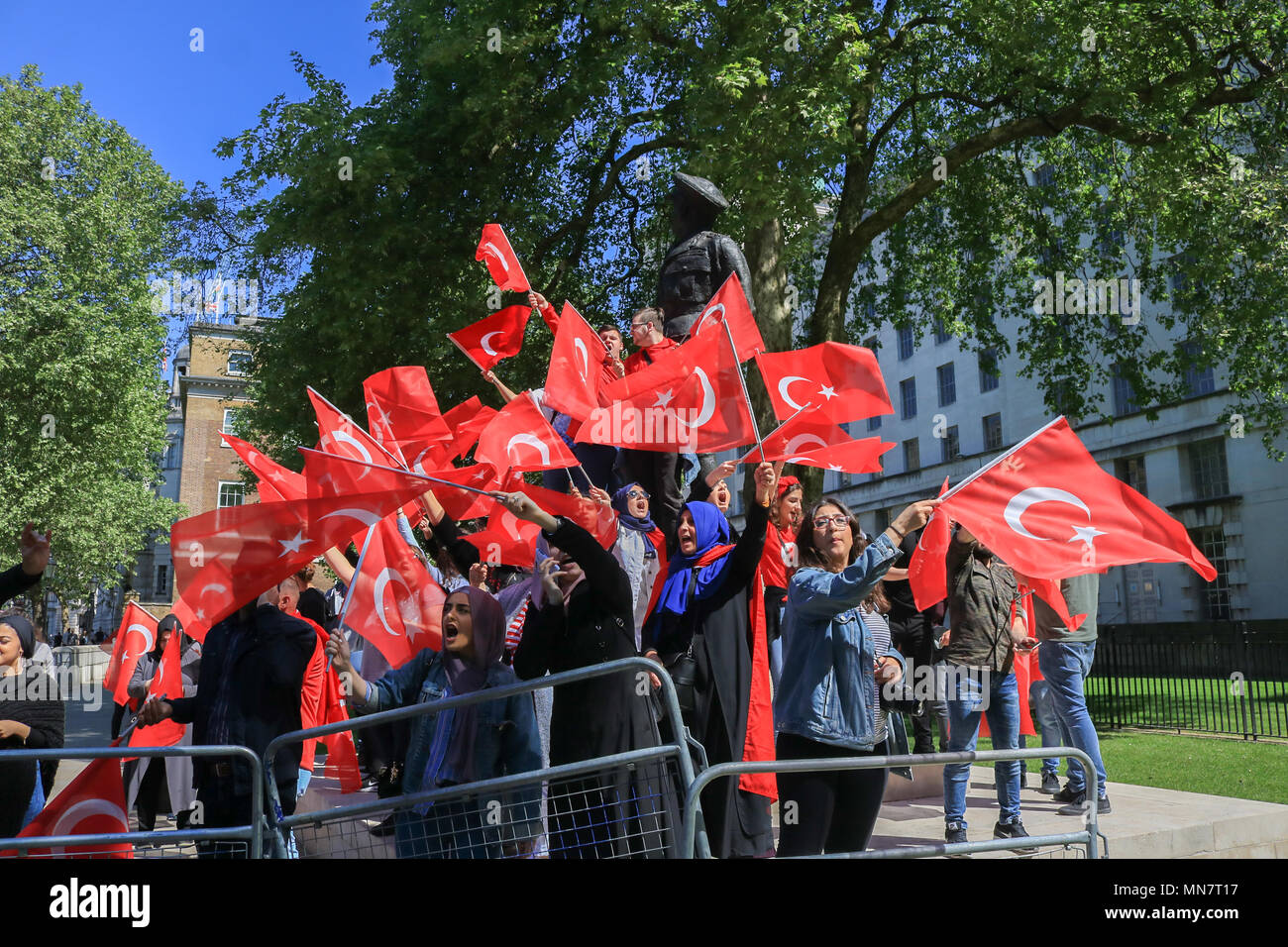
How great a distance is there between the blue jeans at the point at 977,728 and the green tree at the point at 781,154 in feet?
25.2

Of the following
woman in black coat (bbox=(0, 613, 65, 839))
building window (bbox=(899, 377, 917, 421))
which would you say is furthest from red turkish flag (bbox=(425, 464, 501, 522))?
building window (bbox=(899, 377, 917, 421))

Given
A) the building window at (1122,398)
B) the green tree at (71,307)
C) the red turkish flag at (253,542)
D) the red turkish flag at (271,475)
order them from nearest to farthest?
the red turkish flag at (253,542)
the red turkish flag at (271,475)
the green tree at (71,307)
the building window at (1122,398)

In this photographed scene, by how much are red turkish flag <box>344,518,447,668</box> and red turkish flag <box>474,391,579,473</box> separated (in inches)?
29.7

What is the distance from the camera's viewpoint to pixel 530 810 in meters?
4.21

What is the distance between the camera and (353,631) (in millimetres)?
5965

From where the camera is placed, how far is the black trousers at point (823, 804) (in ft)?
14.6

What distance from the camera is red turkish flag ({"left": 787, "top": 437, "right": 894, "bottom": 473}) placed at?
6.11 m

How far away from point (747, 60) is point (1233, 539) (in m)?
28.5

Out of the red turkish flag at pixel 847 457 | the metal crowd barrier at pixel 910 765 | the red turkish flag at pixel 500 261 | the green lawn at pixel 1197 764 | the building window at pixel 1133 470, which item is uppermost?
the building window at pixel 1133 470

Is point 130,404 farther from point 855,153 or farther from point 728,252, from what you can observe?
point 728,252

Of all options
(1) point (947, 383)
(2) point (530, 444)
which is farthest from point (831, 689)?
(1) point (947, 383)

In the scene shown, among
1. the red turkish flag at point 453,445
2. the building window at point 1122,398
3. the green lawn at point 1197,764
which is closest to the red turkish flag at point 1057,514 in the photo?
the red turkish flag at point 453,445

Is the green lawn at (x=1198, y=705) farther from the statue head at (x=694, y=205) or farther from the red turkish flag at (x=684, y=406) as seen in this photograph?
the red turkish flag at (x=684, y=406)

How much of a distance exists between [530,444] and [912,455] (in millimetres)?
48094
